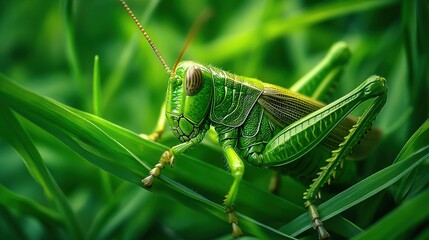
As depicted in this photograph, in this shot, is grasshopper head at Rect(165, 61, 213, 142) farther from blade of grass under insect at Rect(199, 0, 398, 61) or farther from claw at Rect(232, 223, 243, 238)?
blade of grass under insect at Rect(199, 0, 398, 61)

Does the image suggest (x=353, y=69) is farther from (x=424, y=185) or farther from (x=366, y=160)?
(x=424, y=185)

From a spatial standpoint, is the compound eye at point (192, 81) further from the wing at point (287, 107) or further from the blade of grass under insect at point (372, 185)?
the blade of grass under insect at point (372, 185)

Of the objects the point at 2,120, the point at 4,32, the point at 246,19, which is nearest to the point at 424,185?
the point at 2,120

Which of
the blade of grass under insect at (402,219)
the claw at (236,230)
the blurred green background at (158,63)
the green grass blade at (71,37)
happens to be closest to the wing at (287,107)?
the blurred green background at (158,63)

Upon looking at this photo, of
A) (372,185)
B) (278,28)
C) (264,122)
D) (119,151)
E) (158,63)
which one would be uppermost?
(278,28)

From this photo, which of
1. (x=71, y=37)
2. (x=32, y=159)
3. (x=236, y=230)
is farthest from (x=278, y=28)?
(x=32, y=159)

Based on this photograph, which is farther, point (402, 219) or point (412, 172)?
point (412, 172)

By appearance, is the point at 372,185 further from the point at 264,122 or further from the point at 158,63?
the point at 158,63
